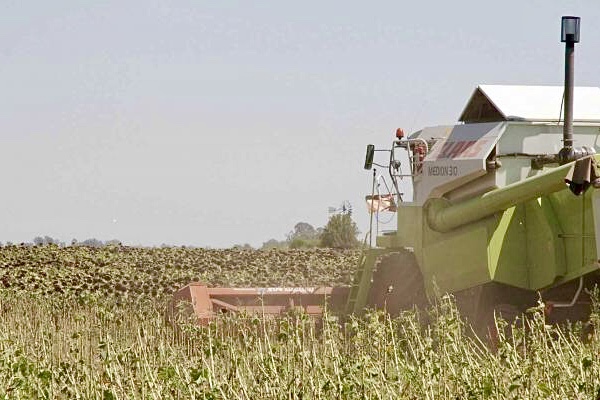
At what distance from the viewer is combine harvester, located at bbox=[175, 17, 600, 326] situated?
388 inches

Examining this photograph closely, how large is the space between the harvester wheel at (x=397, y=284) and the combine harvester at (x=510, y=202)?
0.09ft

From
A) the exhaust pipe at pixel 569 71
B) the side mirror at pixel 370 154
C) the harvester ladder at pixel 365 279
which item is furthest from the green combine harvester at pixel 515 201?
the harvester ladder at pixel 365 279

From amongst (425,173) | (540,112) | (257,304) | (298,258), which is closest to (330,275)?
(298,258)

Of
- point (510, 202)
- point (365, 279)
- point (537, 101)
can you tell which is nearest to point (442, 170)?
point (537, 101)

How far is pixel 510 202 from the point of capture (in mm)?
10078

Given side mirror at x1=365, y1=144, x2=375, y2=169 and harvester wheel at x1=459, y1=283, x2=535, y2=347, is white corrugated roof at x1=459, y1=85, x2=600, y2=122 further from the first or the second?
harvester wheel at x1=459, y1=283, x2=535, y2=347

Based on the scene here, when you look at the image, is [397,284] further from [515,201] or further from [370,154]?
[515,201]

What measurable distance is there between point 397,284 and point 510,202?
280 cm

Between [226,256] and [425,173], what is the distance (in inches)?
552

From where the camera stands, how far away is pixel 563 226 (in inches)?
396

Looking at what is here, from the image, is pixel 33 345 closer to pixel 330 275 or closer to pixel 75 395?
Result: pixel 75 395

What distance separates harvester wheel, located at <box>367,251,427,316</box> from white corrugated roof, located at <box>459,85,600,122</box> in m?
2.01

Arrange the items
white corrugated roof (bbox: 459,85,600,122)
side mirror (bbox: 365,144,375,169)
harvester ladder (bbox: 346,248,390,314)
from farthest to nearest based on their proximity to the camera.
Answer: harvester ladder (bbox: 346,248,390,314) < side mirror (bbox: 365,144,375,169) < white corrugated roof (bbox: 459,85,600,122)

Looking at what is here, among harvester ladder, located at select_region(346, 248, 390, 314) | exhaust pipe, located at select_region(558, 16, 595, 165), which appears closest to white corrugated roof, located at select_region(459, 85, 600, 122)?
exhaust pipe, located at select_region(558, 16, 595, 165)
